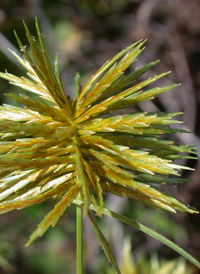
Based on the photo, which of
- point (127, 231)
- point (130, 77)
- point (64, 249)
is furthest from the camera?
point (64, 249)

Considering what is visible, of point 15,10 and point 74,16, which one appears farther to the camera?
point 74,16

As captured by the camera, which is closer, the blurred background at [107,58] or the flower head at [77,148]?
the flower head at [77,148]

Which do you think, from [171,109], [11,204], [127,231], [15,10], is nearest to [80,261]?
[11,204]

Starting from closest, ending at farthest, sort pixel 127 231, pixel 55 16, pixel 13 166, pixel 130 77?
pixel 13 166 < pixel 130 77 < pixel 127 231 < pixel 55 16

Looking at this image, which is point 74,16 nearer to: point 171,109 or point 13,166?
point 171,109
